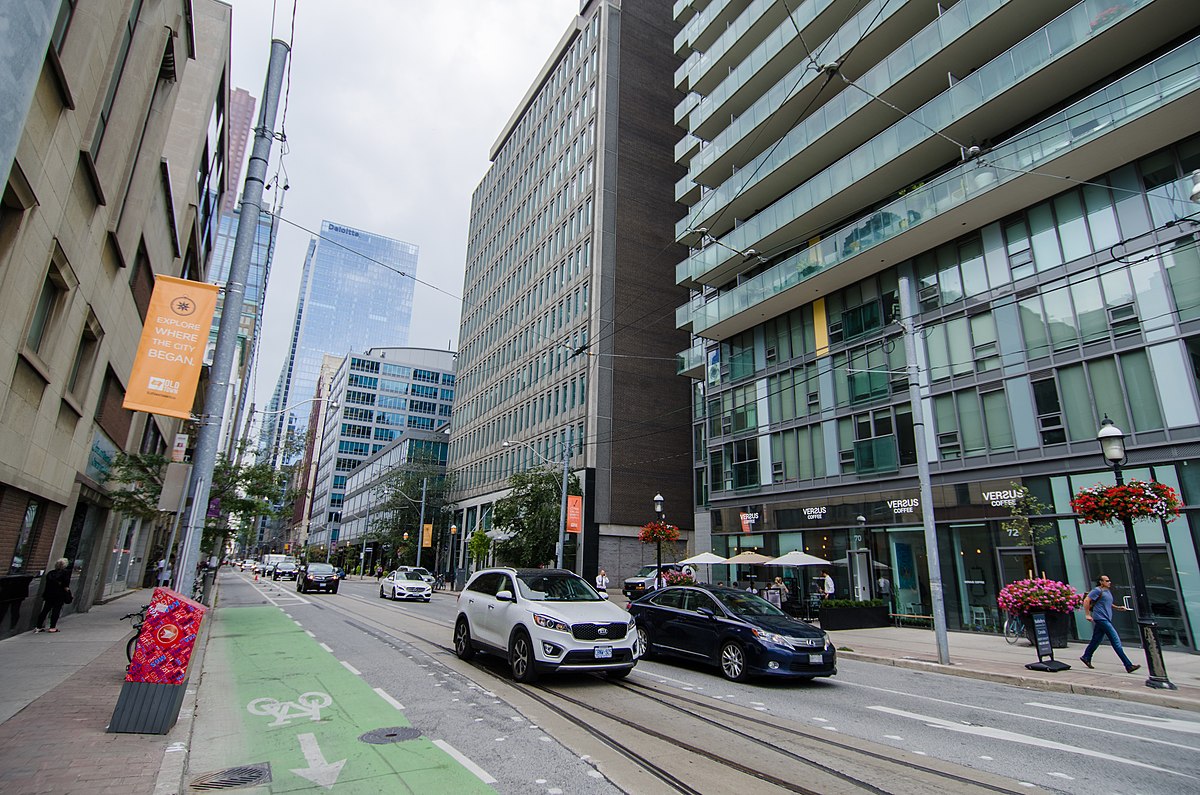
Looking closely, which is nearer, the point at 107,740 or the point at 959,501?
the point at 107,740

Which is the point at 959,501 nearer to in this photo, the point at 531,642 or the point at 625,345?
the point at 531,642

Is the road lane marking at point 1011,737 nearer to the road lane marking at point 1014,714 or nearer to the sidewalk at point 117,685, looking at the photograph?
the road lane marking at point 1014,714

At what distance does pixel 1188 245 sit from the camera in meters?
16.7

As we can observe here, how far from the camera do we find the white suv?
9.32 metres

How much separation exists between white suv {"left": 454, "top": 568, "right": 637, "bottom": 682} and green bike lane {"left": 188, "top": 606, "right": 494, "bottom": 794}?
214 centimetres

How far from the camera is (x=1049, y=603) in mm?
13914

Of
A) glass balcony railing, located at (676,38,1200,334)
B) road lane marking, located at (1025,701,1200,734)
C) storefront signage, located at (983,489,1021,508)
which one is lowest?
road lane marking, located at (1025,701,1200,734)

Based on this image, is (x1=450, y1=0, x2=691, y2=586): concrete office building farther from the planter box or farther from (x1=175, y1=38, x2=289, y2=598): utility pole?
(x1=175, y1=38, x2=289, y2=598): utility pole

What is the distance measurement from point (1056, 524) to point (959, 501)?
2.99m

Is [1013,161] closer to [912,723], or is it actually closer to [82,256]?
[912,723]

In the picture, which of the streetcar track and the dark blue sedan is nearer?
the streetcar track

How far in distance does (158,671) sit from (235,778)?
71.6 inches

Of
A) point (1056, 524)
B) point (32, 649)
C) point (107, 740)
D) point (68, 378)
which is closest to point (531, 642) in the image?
point (107, 740)

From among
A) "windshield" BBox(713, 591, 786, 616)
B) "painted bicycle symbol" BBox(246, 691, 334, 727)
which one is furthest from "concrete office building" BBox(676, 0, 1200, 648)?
"painted bicycle symbol" BBox(246, 691, 334, 727)
